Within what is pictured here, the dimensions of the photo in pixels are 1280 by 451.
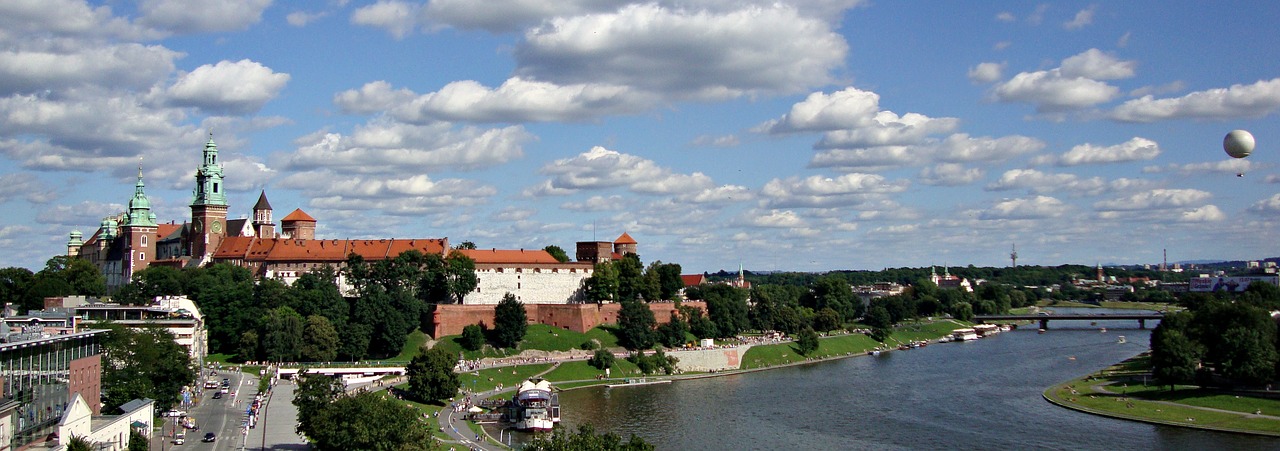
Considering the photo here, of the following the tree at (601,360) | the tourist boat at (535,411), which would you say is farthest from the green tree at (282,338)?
the tree at (601,360)

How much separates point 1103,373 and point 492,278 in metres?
49.5

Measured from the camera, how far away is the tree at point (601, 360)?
77.4 meters

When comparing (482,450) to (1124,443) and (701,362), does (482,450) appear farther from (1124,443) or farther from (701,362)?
(701,362)

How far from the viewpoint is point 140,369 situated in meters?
51.6

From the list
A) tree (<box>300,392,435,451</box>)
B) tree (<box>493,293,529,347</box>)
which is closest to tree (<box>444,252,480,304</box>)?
tree (<box>493,293,529,347</box>)

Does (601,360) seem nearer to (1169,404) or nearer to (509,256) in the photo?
(509,256)

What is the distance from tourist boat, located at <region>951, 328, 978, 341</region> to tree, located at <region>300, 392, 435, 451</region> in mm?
89604

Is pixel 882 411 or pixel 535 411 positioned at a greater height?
pixel 535 411

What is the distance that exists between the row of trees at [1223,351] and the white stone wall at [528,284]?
48.5m

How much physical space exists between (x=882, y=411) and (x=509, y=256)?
44416mm

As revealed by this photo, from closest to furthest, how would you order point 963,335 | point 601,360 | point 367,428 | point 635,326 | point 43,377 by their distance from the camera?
point 367,428
point 43,377
point 601,360
point 635,326
point 963,335

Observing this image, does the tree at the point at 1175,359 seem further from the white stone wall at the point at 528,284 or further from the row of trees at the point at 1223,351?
the white stone wall at the point at 528,284

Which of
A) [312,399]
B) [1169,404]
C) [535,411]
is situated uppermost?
[312,399]

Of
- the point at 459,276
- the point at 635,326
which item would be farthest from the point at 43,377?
the point at 635,326
